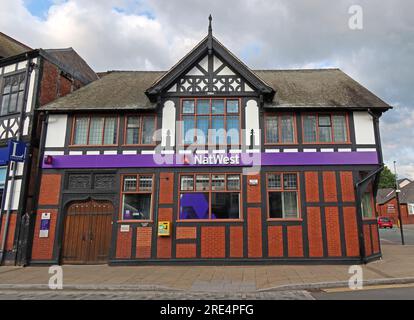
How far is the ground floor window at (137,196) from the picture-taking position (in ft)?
41.4

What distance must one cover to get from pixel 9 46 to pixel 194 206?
13.6 metres

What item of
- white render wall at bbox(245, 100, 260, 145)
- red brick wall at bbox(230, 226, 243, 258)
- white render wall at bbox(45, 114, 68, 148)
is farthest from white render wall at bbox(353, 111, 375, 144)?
white render wall at bbox(45, 114, 68, 148)

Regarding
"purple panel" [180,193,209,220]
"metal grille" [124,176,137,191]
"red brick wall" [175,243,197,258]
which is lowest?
"red brick wall" [175,243,197,258]

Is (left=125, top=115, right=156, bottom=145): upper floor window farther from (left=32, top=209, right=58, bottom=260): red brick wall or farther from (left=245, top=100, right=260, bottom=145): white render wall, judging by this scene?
(left=32, top=209, right=58, bottom=260): red brick wall

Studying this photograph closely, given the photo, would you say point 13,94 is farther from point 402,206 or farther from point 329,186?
point 402,206

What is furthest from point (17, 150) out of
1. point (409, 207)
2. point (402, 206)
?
point (402, 206)

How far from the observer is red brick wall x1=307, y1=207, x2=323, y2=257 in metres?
11.9

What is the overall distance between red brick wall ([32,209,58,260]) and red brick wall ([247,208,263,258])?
8.13m

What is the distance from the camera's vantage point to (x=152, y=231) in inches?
484

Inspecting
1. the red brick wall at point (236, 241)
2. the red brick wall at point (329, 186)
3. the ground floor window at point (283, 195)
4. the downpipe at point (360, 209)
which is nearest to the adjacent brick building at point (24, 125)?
the red brick wall at point (236, 241)

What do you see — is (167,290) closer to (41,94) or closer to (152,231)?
(152,231)

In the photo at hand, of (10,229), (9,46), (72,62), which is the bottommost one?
(10,229)

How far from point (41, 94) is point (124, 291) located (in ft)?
33.5

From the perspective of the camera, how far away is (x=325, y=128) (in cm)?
1309
